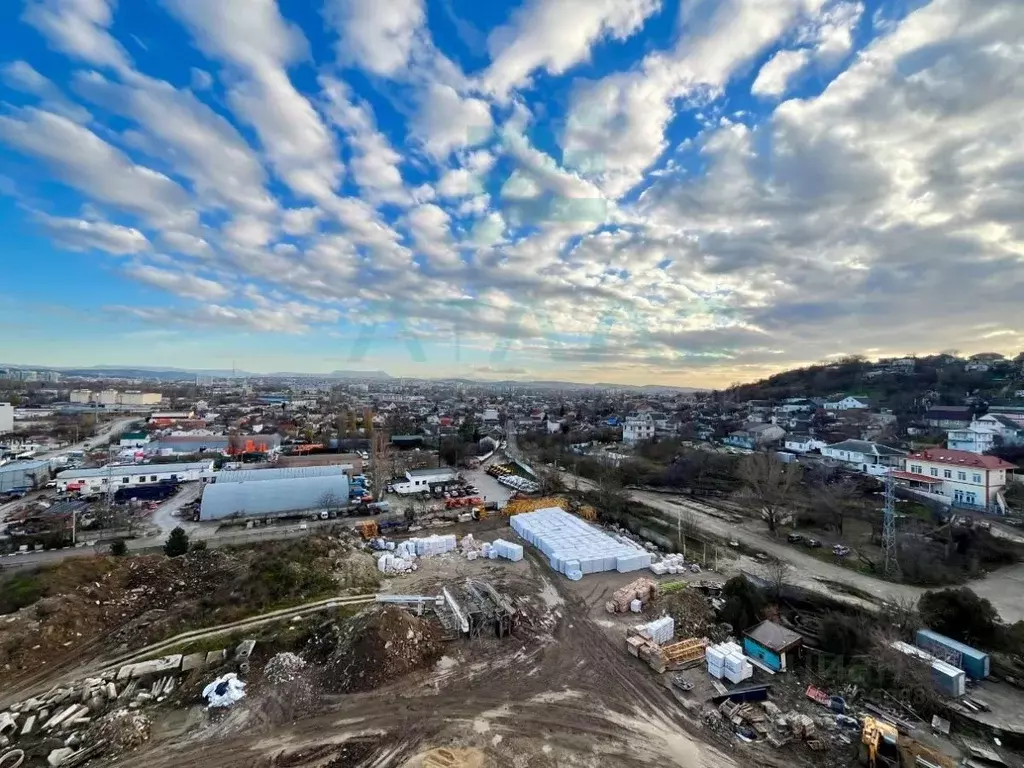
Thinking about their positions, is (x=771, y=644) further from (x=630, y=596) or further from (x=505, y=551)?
(x=505, y=551)

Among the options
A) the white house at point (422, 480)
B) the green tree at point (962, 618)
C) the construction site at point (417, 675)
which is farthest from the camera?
the white house at point (422, 480)

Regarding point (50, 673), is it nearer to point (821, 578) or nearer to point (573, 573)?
point (573, 573)

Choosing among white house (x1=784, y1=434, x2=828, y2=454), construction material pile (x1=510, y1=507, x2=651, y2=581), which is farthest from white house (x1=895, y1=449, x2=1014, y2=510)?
construction material pile (x1=510, y1=507, x2=651, y2=581)

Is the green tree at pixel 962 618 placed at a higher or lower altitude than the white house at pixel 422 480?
higher

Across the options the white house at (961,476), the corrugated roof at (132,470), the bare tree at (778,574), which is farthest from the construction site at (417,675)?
the corrugated roof at (132,470)

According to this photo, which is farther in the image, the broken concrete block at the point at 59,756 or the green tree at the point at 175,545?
the green tree at the point at 175,545

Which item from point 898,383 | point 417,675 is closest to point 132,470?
point 417,675

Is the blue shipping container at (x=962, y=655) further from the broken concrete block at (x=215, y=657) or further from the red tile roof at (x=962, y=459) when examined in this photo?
the broken concrete block at (x=215, y=657)
